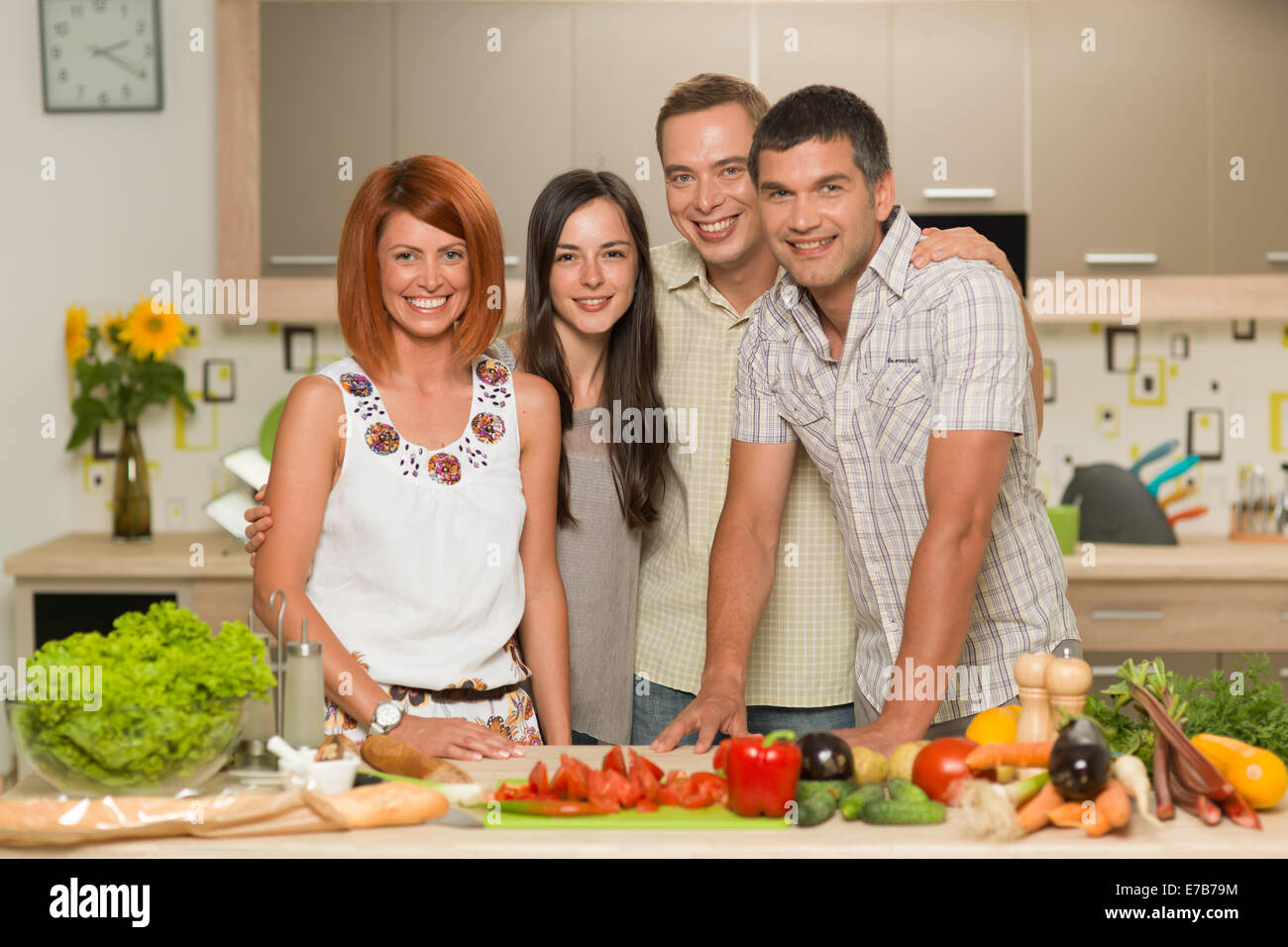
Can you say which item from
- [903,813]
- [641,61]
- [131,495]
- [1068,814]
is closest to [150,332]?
[131,495]

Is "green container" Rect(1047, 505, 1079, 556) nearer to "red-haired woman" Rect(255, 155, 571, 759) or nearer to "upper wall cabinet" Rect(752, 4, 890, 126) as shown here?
"upper wall cabinet" Rect(752, 4, 890, 126)

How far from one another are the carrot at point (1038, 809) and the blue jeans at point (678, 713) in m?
0.91

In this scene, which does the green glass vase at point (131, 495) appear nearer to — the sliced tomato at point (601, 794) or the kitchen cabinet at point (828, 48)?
the kitchen cabinet at point (828, 48)

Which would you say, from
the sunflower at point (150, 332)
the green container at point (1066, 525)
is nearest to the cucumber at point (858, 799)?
the green container at point (1066, 525)

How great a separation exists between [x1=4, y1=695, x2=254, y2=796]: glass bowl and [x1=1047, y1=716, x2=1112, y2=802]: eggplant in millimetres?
788

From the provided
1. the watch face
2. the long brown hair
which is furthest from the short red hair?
the watch face

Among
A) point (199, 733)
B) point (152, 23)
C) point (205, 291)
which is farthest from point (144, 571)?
point (199, 733)

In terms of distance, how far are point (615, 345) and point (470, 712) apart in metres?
0.67

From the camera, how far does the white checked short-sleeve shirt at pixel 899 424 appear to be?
5.38 ft

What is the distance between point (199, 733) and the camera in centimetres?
117

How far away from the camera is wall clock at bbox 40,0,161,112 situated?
3395 mm
